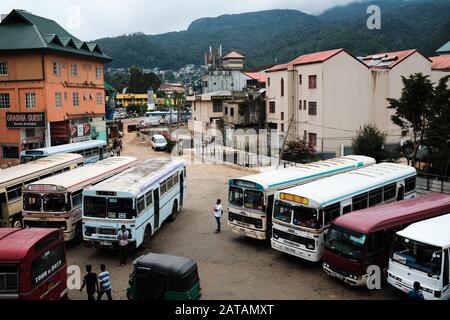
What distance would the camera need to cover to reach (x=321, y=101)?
1558 inches

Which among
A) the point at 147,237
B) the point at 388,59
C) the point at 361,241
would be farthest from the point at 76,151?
the point at 388,59

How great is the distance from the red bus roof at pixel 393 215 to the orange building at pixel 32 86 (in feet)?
96.5

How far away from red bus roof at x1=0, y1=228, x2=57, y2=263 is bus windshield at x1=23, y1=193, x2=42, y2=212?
4377mm

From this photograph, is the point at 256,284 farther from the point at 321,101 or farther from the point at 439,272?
the point at 321,101

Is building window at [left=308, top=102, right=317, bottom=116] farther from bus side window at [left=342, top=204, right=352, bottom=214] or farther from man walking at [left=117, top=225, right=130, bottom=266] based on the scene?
man walking at [left=117, top=225, right=130, bottom=266]

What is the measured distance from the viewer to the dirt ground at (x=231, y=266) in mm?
12797

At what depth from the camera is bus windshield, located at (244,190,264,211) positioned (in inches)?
642

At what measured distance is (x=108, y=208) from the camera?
15.1 meters

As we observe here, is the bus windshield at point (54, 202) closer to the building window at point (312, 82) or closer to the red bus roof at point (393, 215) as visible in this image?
the red bus roof at point (393, 215)

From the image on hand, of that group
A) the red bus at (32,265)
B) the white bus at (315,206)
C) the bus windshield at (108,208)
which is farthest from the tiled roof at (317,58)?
the red bus at (32,265)

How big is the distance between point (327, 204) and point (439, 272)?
3.99m

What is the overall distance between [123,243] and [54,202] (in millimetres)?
3380

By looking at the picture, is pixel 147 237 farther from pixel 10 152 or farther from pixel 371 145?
pixel 10 152
